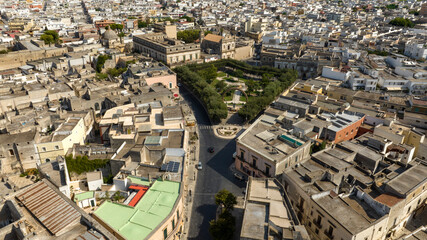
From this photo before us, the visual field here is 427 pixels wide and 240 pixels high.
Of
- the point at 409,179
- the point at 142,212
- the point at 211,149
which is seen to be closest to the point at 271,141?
the point at 211,149

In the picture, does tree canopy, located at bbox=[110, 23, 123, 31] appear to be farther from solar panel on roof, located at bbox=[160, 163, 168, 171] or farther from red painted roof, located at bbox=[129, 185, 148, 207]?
red painted roof, located at bbox=[129, 185, 148, 207]

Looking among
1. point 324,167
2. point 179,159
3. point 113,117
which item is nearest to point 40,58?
point 113,117

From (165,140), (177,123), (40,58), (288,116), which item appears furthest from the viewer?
(40,58)

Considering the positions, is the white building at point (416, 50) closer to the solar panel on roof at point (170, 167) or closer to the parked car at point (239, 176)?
the parked car at point (239, 176)

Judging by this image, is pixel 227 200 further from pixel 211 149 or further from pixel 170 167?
pixel 211 149

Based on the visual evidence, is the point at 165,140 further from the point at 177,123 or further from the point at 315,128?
the point at 315,128

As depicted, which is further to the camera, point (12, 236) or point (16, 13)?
point (16, 13)

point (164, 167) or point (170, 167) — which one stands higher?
point (170, 167)

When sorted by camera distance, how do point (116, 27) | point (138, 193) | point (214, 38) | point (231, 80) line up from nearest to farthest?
point (138, 193), point (231, 80), point (214, 38), point (116, 27)

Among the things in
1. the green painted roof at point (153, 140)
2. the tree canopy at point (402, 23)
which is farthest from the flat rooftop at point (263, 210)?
the tree canopy at point (402, 23)
